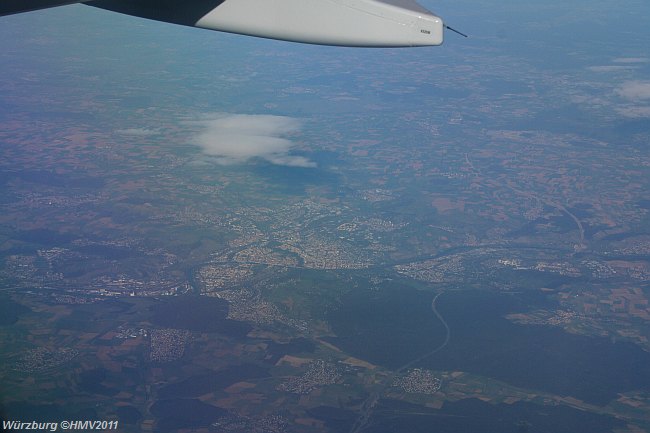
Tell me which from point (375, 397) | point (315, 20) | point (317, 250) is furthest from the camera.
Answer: point (317, 250)

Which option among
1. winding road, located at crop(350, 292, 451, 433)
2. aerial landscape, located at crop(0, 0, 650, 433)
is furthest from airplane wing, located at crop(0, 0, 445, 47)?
winding road, located at crop(350, 292, 451, 433)

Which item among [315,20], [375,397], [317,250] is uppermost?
[315,20]

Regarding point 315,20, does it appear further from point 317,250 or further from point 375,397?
point 317,250

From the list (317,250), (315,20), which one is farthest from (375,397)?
(315,20)

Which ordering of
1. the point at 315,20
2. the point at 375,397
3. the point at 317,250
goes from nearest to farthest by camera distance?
the point at 315,20, the point at 375,397, the point at 317,250

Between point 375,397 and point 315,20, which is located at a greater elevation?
point 315,20

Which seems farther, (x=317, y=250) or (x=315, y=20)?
(x=317, y=250)
